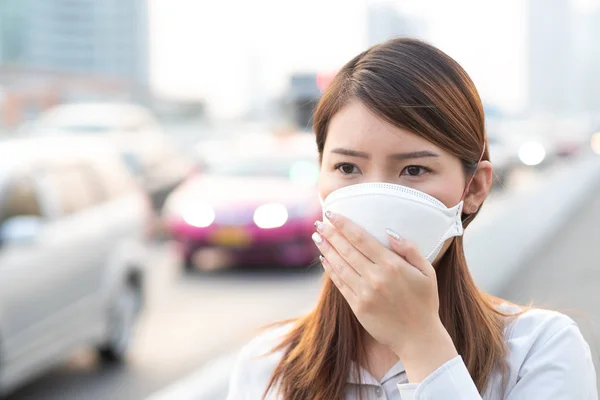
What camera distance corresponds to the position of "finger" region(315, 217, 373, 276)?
170 cm

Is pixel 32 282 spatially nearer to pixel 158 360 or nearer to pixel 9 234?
pixel 9 234

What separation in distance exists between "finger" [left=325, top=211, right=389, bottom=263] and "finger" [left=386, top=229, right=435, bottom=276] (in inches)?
1.3

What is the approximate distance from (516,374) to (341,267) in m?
0.42

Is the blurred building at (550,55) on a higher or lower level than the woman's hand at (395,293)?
lower

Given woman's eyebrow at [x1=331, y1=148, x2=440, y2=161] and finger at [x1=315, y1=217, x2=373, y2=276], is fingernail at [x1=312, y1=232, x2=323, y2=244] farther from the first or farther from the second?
woman's eyebrow at [x1=331, y1=148, x2=440, y2=161]

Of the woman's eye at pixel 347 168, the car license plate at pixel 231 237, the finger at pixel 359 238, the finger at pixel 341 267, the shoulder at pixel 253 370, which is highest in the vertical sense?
the woman's eye at pixel 347 168

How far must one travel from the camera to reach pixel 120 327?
24.3 feet

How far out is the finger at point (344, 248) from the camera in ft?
A: 5.57

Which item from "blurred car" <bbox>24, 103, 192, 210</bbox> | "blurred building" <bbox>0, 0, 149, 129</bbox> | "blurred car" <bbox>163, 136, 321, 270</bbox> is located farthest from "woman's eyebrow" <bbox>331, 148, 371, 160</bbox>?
"blurred building" <bbox>0, 0, 149, 129</bbox>

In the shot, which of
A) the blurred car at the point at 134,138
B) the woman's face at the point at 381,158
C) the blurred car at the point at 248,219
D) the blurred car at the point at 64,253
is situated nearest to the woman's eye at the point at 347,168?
the woman's face at the point at 381,158

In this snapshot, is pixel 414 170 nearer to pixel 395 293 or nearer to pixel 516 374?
pixel 395 293

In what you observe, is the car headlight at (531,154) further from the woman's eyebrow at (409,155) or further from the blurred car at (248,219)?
the woman's eyebrow at (409,155)

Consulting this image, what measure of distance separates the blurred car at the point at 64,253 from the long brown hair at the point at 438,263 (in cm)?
383

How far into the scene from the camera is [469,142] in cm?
194
